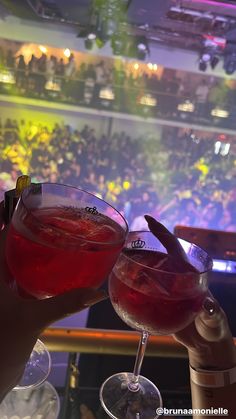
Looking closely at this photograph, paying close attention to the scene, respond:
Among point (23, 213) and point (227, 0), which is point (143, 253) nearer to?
point (23, 213)

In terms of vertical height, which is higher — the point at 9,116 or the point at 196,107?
the point at 196,107

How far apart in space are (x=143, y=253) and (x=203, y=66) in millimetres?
Result: 3208

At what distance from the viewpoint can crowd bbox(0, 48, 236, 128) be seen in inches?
136

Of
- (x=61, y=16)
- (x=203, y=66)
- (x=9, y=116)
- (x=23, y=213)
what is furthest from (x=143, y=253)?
(x=9, y=116)

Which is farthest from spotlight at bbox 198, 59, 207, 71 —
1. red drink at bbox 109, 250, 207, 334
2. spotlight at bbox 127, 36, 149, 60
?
red drink at bbox 109, 250, 207, 334

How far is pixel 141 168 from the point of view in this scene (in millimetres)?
3922

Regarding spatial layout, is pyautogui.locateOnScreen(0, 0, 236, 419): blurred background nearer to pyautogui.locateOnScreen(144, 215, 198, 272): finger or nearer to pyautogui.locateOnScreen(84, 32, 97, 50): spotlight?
pyautogui.locateOnScreen(84, 32, 97, 50): spotlight

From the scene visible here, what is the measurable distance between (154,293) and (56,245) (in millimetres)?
Result: 140

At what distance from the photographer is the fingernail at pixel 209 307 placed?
1.89ft

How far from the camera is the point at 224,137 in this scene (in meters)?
3.83

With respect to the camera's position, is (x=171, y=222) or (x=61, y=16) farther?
(x=171, y=222)

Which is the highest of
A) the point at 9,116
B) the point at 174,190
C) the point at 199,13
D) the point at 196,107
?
the point at 199,13

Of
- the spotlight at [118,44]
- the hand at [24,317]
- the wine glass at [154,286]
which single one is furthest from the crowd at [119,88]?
the hand at [24,317]

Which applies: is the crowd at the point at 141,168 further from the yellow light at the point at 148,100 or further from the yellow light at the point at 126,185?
the yellow light at the point at 148,100
